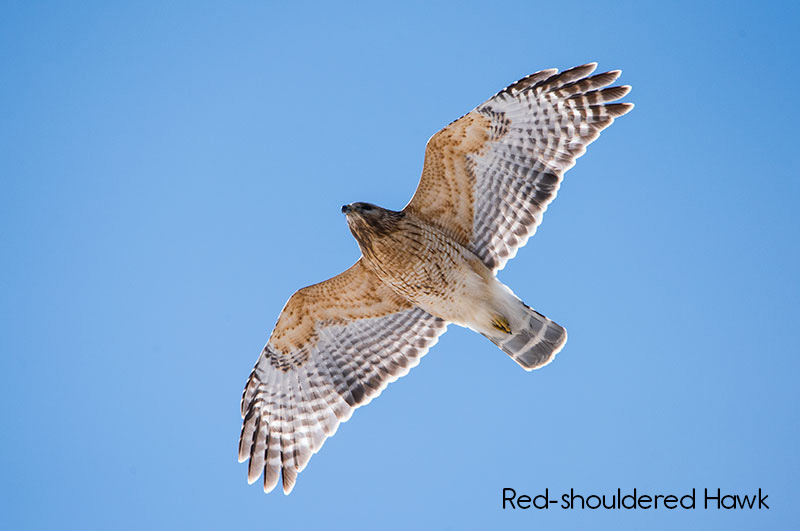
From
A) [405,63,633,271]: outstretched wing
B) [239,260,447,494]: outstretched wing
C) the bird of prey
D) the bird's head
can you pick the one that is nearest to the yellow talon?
the bird of prey

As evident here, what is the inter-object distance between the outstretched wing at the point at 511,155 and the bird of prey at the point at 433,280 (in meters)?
0.01

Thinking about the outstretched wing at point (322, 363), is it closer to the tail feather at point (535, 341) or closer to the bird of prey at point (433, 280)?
the bird of prey at point (433, 280)

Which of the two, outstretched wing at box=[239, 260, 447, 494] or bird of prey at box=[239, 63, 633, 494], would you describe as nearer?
bird of prey at box=[239, 63, 633, 494]

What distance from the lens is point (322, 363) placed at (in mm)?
8469

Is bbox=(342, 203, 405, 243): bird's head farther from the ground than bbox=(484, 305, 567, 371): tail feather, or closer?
farther from the ground

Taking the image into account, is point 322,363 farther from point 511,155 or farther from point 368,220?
point 511,155

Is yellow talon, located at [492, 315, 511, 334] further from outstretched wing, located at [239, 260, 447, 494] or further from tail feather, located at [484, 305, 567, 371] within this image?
outstretched wing, located at [239, 260, 447, 494]

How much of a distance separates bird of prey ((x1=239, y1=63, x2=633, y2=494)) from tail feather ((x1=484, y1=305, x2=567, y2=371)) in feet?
0.03

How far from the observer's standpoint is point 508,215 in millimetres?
7602

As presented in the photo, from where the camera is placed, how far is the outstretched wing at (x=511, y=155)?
7.21 meters

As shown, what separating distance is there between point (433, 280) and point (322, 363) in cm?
170

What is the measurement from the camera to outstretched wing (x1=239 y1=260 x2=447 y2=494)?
8.18 m

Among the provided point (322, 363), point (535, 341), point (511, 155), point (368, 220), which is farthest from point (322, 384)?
point (511, 155)

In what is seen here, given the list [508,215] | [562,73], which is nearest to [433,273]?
[508,215]
